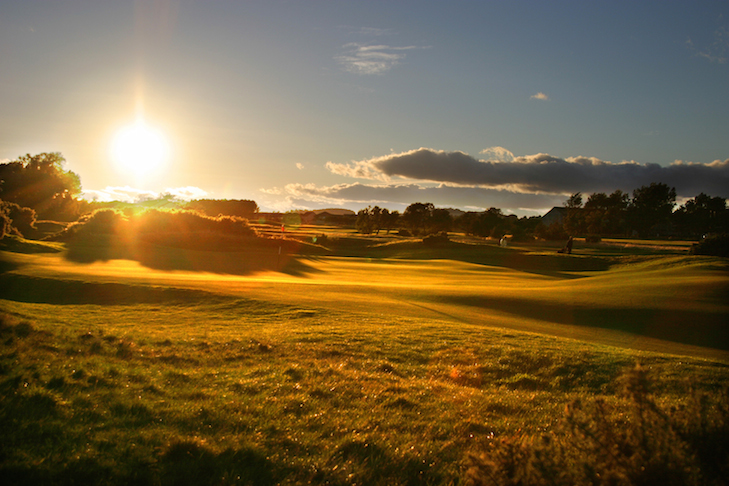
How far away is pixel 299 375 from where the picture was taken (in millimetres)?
6996

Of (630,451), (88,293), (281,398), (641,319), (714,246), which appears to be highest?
(714,246)

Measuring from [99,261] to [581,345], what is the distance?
107 feet

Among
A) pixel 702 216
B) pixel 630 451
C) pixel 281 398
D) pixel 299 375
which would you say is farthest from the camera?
pixel 702 216

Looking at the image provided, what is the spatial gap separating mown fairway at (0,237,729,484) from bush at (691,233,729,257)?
66.7 ft

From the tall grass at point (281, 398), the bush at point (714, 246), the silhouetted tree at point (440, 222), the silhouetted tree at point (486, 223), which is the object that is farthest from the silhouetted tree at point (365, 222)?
the tall grass at point (281, 398)

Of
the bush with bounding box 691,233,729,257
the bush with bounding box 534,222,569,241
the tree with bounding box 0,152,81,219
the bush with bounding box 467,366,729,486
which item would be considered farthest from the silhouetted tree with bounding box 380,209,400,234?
the bush with bounding box 467,366,729,486

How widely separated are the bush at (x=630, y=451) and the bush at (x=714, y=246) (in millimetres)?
40837

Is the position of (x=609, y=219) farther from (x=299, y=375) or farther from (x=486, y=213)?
(x=299, y=375)

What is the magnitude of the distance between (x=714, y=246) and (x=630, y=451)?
41948 millimetres

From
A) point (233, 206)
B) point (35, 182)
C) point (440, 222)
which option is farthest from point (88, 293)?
point (233, 206)

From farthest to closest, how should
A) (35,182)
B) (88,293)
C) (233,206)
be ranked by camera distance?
(233,206), (35,182), (88,293)

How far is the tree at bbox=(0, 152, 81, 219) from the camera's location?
6669 cm

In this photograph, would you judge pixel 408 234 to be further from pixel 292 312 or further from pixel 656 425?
pixel 656 425

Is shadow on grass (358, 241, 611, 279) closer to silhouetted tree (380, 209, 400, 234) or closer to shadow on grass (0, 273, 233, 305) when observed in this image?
shadow on grass (0, 273, 233, 305)
